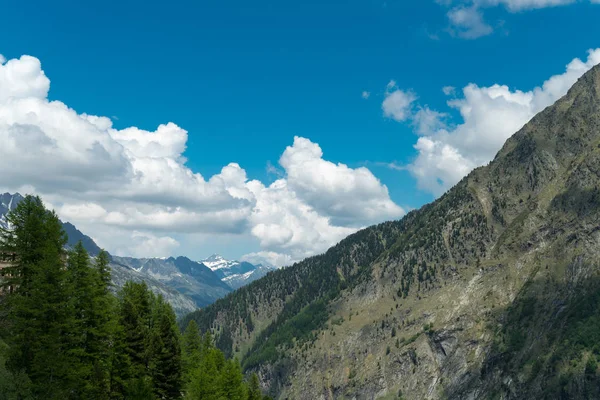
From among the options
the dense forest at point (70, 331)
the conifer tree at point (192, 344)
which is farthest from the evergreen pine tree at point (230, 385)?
the conifer tree at point (192, 344)

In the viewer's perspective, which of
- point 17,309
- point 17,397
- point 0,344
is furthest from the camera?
point 0,344

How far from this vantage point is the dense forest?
36156mm

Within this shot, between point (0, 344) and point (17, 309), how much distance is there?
18.6 feet

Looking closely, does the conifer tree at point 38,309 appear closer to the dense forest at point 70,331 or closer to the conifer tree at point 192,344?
the dense forest at point 70,331

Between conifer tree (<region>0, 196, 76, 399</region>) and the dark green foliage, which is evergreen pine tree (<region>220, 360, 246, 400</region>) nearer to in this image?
the dark green foliage

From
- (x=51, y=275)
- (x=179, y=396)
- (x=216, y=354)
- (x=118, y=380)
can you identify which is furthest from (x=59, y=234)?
(x=216, y=354)

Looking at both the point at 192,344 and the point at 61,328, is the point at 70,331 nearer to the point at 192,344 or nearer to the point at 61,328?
the point at 61,328

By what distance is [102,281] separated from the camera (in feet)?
160

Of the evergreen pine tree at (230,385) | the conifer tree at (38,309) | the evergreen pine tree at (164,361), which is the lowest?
the evergreen pine tree at (230,385)

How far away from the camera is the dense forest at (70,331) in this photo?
119 ft

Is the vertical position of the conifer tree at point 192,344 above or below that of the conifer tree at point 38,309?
below

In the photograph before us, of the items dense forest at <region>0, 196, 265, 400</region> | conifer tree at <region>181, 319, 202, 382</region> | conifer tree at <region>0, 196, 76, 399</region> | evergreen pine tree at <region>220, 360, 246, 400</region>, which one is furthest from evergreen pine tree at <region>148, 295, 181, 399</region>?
conifer tree at <region>181, 319, 202, 382</region>

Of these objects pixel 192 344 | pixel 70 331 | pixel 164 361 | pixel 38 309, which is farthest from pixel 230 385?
pixel 38 309

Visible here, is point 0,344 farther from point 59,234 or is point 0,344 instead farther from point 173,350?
point 173,350
